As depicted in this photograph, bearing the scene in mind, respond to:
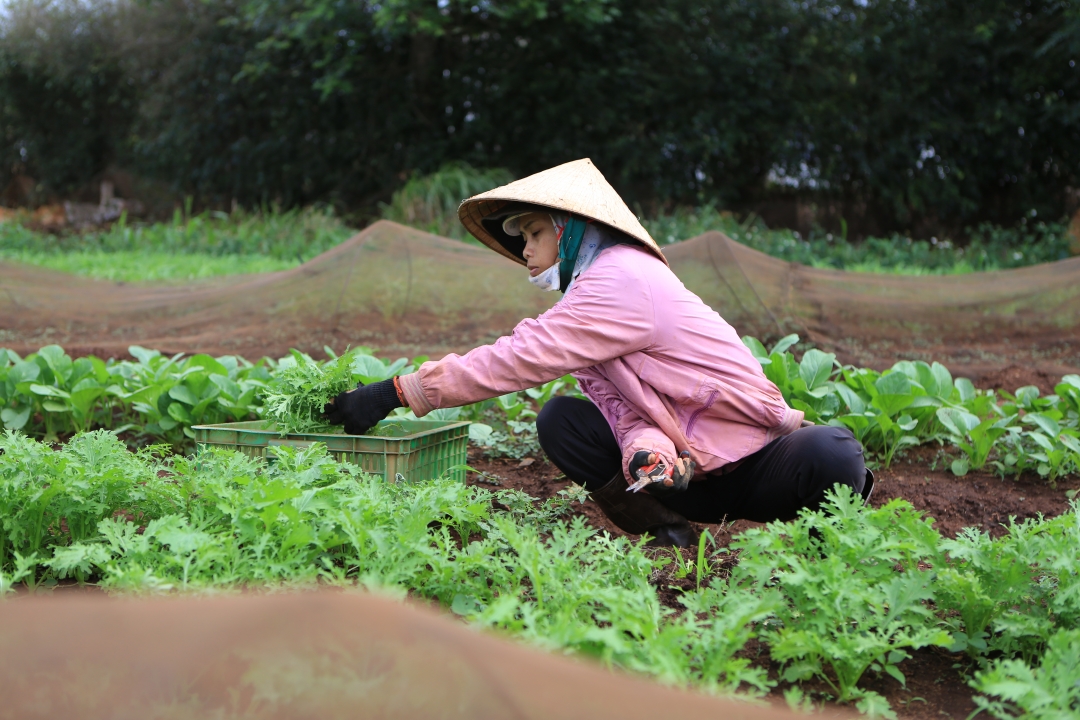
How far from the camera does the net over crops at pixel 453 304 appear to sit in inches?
219

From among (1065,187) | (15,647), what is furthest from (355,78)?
(15,647)

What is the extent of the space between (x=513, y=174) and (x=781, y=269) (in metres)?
8.47

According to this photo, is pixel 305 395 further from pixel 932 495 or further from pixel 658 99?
pixel 658 99

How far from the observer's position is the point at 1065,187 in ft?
42.1

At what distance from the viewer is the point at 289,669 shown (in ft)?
3.85

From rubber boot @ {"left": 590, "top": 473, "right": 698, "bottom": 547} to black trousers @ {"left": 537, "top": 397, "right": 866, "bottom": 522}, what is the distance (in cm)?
5

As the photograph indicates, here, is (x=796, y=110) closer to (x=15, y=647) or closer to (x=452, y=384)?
(x=452, y=384)

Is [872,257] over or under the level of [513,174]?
under

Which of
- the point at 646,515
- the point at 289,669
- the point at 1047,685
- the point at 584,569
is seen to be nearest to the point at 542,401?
the point at 646,515

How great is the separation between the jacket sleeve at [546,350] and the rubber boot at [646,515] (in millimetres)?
475

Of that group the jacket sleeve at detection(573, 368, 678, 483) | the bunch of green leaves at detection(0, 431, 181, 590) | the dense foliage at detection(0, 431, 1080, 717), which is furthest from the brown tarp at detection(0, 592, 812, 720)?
the jacket sleeve at detection(573, 368, 678, 483)

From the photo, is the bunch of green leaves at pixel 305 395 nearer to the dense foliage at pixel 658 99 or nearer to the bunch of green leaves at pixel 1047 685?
the bunch of green leaves at pixel 1047 685

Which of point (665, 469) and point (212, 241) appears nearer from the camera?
point (665, 469)

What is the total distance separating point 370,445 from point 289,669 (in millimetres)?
Answer: 1455
